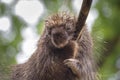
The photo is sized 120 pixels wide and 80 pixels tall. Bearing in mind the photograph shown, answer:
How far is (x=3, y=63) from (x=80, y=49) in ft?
1.39

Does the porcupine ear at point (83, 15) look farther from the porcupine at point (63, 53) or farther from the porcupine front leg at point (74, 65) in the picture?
the porcupine front leg at point (74, 65)

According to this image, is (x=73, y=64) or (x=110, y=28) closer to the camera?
(x=73, y=64)

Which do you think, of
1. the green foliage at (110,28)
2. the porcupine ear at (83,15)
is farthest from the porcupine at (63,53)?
the green foliage at (110,28)

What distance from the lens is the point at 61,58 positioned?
2.41 m

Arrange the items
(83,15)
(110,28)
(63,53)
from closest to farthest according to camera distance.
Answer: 1. (83,15)
2. (63,53)
3. (110,28)

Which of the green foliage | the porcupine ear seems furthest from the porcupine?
the green foliage

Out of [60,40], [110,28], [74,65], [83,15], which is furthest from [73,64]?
[110,28]

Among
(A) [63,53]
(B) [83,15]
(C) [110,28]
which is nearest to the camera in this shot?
(B) [83,15]

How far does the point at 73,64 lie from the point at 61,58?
0.10 metres

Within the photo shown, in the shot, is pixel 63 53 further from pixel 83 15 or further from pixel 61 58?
pixel 83 15

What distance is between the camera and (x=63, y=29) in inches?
94.2

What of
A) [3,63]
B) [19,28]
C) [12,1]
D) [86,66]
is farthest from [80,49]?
[12,1]

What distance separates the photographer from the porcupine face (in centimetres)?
233

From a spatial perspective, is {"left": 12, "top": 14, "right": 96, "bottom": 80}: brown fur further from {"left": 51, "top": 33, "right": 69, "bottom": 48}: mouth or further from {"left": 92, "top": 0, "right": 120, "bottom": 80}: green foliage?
{"left": 92, "top": 0, "right": 120, "bottom": 80}: green foliage
